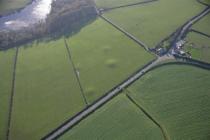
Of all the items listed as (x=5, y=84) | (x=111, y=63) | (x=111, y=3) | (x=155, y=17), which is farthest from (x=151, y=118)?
(x=111, y=3)

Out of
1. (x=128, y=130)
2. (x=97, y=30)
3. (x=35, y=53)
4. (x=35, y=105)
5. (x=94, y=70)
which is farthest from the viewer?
(x=97, y=30)

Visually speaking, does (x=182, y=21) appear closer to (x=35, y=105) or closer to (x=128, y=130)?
(x=128, y=130)

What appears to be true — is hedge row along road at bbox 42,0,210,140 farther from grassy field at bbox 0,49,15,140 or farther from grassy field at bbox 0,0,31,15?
grassy field at bbox 0,0,31,15

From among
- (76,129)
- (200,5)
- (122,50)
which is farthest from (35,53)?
(200,5)

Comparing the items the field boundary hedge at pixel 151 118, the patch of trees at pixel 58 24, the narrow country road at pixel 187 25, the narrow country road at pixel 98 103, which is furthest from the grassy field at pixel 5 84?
the narrow country road at pixel 187 25

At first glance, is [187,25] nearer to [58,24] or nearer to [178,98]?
[178,98]
